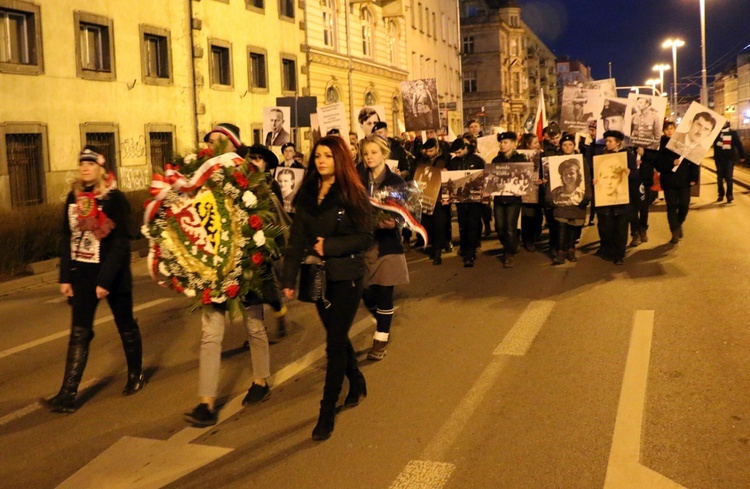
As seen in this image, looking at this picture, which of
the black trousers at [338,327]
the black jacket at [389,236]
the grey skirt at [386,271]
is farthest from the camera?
the grey skirt at [386,271]

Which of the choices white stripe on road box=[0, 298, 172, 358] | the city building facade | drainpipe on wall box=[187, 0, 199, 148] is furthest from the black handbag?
the city building facade

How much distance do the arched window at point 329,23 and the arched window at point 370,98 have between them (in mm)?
4058

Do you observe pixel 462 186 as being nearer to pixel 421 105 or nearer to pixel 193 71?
pixel 421 105

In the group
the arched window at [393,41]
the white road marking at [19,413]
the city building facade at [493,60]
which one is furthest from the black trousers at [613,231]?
the city building facade at [493,60]

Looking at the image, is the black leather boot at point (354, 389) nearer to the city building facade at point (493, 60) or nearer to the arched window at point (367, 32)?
the arched window at point (367, 32)

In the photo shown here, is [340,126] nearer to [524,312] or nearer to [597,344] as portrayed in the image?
[524,312]

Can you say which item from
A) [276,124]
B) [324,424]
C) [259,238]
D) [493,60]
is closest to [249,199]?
[259,238]

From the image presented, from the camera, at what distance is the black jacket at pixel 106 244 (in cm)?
639

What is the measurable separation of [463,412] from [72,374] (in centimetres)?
283

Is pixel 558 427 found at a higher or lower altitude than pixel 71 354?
lower

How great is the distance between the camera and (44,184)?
874 inches

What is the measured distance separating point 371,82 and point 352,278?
3770 cm

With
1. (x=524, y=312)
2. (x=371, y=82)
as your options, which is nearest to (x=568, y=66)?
(x=371, y=82)

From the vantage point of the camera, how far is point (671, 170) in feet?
47.4
